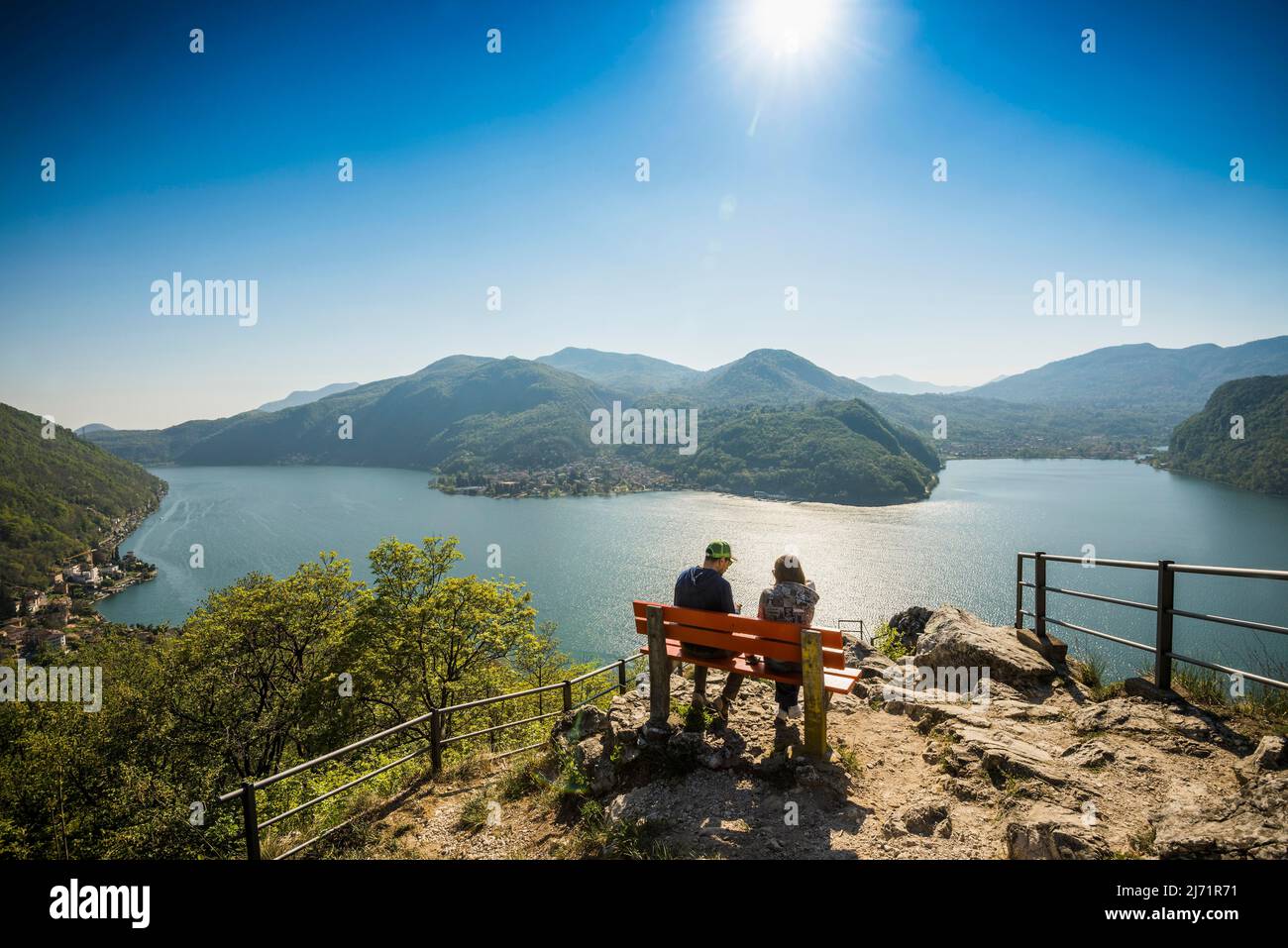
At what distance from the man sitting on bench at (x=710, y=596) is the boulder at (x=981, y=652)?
353 centimetres

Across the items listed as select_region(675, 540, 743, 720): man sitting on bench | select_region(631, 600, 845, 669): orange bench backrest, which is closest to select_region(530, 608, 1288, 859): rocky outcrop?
select_region(675, 540, 743, 720): man sitting on bench

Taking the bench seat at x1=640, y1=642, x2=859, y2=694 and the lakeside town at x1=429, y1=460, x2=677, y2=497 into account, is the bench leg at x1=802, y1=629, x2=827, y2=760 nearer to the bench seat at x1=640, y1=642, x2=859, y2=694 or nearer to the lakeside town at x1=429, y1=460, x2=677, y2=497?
the bench seat at x1=640, y1=642, x2=859, y2=694

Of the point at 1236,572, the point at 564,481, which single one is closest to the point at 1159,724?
the point at 1236,572

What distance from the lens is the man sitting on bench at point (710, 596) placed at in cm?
508

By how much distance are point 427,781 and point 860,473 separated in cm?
12847

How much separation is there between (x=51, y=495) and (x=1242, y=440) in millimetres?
242141

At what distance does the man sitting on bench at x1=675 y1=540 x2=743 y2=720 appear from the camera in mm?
5082

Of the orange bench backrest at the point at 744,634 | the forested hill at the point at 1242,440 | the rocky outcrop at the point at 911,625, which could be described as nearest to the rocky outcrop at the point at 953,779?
the orange bench backrest at the point at 744,634

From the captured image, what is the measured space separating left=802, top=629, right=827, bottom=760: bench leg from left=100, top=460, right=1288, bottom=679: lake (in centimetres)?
3341

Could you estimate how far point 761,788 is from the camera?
4336 millimetres

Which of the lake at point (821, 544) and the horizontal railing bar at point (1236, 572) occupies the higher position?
the horizontal railing bar at point (1236, 572)

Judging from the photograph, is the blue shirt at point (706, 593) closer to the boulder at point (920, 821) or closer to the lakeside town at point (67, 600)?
the boulder at point (920, 821)
